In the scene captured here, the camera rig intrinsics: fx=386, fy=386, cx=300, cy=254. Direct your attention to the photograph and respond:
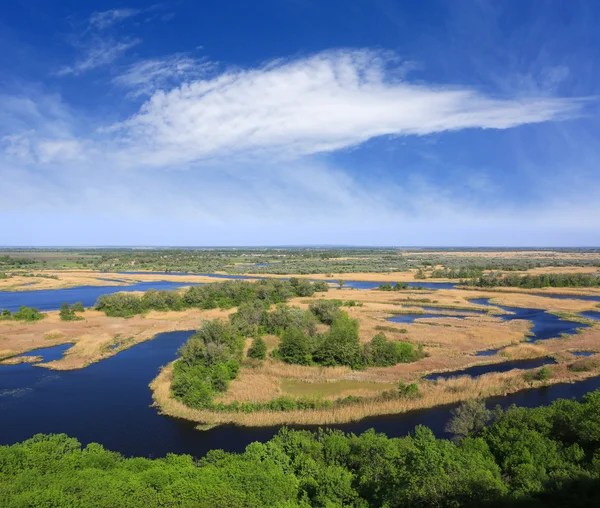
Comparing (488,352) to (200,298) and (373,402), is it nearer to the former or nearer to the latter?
(373,402)

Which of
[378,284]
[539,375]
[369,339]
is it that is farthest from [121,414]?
[378,284]

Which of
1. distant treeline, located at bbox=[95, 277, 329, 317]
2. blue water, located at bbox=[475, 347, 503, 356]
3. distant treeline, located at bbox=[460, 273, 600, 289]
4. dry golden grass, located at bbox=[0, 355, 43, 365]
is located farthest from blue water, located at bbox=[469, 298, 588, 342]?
dry golden grass, located at bbox=[0, 355, 43, 365]

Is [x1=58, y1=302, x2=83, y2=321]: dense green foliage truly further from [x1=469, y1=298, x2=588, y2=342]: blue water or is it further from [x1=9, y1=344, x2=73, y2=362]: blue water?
[x1=469, y1=298, x2=588, y2=342]: blue water

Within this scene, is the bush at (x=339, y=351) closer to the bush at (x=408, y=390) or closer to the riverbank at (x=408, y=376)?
the riverbank at (x=408, y=376)

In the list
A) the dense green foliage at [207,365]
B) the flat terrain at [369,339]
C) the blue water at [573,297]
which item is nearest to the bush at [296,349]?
the flat terrain at [369,339]

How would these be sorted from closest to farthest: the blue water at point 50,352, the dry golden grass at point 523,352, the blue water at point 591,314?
the dry golden grass at point 523,352, the blue water at point 50,352, the blue water at point 591,314
